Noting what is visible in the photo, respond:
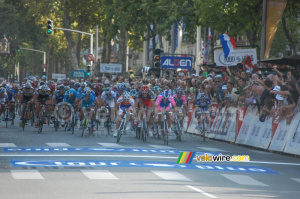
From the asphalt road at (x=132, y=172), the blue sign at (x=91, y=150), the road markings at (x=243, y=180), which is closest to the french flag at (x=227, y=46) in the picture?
the asphalt road at (x=132, y=172)

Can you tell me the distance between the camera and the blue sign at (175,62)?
1494 inches

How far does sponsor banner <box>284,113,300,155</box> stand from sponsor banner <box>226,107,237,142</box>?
4.50 meters

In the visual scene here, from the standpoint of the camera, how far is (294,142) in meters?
20.9

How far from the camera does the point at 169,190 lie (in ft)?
41.4

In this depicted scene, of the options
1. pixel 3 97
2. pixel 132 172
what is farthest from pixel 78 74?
pixel 132 172

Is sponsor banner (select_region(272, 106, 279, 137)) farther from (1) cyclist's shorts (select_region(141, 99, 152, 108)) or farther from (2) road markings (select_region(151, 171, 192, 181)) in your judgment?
(2) road markings (select_region(151, 171, 192, 181))

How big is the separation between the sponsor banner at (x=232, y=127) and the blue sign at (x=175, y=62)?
11829mm

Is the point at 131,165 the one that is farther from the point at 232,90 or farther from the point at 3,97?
the point at 3,97

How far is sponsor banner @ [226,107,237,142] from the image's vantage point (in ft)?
84.5

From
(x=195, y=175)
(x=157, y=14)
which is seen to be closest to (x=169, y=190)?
(x=195, y=175)

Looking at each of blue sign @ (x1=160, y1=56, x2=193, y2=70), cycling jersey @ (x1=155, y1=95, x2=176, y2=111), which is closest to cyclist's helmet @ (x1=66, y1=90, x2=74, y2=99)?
cycling jersey @ (x1=155, y1=95, x2=176, y2=111)

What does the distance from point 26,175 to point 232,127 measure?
12.4m

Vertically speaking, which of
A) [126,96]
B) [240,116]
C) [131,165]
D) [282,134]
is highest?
[126,96]

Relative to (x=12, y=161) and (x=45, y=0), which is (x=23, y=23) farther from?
(x=12, y=161)
